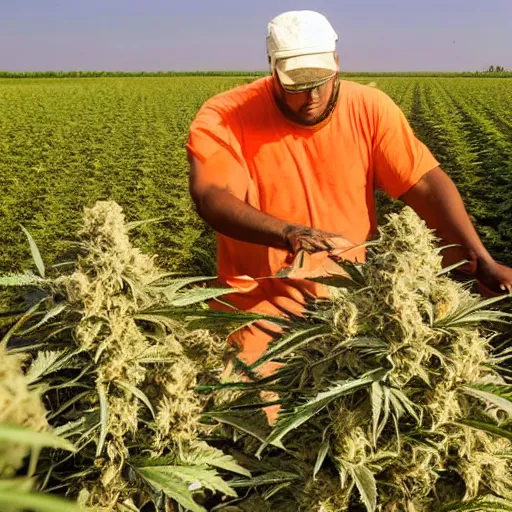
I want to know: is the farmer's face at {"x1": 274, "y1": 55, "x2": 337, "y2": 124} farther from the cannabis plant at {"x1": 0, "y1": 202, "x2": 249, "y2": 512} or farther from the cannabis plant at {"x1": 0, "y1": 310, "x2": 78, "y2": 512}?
the cannabis plant at {"x1": 0, "y1": 310, "x2": 78, "y2": 512}

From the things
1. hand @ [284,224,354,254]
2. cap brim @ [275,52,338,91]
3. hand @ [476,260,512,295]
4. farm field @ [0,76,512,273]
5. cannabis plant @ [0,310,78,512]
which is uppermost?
cap brim @ [275,52,338,91]

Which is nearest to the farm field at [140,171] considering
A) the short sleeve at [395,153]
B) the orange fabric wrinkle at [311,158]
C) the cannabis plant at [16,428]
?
the cannabis plant at [16,428]

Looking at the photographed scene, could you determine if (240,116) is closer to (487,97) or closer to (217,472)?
(217,472)

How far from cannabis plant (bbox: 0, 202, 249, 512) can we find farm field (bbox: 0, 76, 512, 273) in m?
0.24

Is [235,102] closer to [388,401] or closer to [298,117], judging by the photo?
[298,117]

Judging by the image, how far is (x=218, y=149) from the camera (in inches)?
119

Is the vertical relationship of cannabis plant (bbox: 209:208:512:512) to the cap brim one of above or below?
below

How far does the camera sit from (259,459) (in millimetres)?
1433

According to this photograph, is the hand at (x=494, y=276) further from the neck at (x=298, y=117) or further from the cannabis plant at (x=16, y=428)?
the cannabis plant at (x=16, y=428)

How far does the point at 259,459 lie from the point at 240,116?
6.42 feet

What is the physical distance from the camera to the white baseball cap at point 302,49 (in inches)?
107

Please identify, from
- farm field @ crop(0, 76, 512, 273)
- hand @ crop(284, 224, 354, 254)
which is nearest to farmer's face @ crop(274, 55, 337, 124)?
→ hand @ crop(284, 224, 354, 254)

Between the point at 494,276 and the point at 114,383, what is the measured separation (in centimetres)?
134

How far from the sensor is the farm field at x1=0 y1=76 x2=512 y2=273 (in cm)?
827
